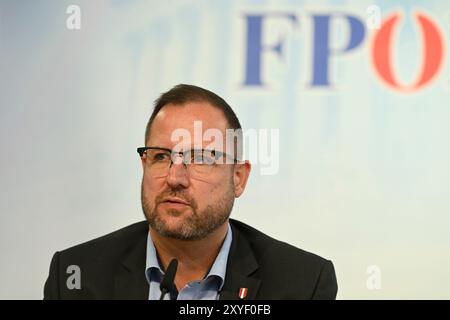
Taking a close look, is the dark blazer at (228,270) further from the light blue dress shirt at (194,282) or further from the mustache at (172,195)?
the mustache at (172,195)

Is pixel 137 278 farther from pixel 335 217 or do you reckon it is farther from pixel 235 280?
pixel 335 217

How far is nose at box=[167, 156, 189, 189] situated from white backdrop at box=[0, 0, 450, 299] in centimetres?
70

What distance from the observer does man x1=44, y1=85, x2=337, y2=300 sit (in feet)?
6.70

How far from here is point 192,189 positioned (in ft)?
6.74

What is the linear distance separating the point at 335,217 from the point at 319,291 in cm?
58

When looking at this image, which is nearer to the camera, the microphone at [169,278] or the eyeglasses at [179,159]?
the microphone at [169,278]

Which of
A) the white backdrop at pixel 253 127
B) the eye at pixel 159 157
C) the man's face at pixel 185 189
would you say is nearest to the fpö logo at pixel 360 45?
the white backdrop at pixel 253 127

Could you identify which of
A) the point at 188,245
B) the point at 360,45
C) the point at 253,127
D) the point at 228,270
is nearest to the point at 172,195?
the point at 188,245

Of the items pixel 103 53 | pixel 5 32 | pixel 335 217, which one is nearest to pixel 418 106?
pixel 335 217

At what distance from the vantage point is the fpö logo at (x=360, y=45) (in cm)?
269

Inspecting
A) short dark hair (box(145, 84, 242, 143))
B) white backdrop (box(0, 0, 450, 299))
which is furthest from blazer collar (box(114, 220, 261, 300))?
white backdrop (box(0, 0, 450, 299))

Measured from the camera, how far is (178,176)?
2023 millimetres

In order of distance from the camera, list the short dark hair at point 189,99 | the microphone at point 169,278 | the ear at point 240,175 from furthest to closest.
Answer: the ear at point 240,175 < the short dark hair at point 189,99 < the microphone at point 169,278
